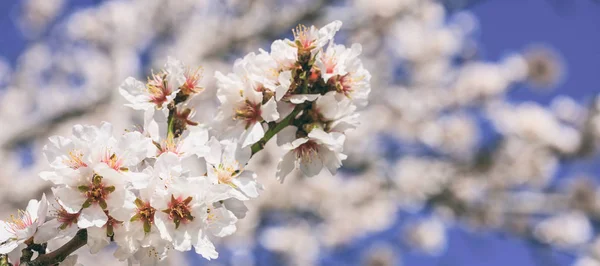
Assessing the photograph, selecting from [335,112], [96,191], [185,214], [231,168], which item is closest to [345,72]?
[335,112]

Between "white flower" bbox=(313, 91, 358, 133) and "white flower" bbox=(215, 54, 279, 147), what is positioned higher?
"white flower" bbox=(313, 91, 358, 133)

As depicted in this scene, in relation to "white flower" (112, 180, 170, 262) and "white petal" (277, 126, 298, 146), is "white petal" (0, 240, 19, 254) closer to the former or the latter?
"white flower" (112, 180, 170, 262)

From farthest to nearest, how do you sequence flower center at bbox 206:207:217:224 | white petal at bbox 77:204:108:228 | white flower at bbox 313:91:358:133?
white flower at bbox 313:91:358:133, flower center at bbox 206:207:217:224, white petal at bbox 77:204:108:228

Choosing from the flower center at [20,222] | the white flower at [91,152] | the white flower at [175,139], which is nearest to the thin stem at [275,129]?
the white flower at [175,139]

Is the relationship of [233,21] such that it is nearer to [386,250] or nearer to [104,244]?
[104,244]

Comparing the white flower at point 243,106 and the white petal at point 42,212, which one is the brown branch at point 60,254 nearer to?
the white petal at point 42,212

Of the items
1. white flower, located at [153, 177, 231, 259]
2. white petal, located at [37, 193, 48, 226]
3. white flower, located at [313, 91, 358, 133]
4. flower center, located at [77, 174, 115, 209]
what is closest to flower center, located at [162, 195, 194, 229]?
white flower, located at [153, 177, 231, 259]

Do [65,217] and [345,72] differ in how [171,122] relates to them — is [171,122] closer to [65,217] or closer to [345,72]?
[65,217]
